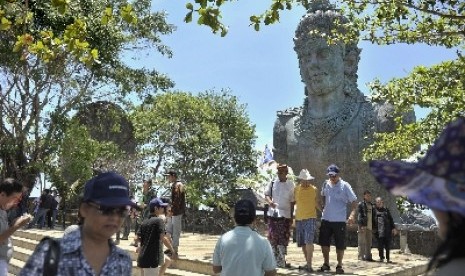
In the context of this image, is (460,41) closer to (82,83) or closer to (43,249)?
(43,249)

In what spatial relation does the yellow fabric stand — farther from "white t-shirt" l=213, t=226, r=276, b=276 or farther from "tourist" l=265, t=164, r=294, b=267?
"white t-shirt" l=213, t=226, r=276, b=276

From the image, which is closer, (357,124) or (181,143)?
(357,124)

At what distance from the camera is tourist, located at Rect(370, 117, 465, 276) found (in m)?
1.50

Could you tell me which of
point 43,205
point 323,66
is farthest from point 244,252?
point 43,205

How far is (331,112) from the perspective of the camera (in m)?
17.1

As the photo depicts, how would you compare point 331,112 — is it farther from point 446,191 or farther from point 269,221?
point 446,191

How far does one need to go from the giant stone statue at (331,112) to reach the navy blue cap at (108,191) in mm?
13965

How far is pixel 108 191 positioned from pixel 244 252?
1.86 m

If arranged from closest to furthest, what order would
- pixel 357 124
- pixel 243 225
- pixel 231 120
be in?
pixel 243 225, pixel 357 124, pixel 231 120

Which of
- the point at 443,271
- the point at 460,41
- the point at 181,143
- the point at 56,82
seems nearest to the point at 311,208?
the point at 460,41

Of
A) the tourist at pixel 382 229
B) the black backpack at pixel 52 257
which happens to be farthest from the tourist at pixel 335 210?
the black backpack at pixel 52 257

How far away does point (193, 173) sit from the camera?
1176 inches

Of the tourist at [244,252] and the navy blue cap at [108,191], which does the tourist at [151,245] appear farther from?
the navy blue cap at [108,191]

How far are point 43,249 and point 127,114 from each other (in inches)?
1104
